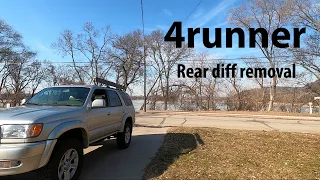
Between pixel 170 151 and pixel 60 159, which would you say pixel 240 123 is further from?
pixel 60 159

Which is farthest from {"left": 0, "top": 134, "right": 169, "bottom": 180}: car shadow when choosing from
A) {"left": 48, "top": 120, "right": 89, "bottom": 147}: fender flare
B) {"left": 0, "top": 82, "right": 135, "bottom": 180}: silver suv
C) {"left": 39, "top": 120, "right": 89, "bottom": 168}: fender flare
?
{"left": 39, "top": 120, "right": 89, "bottom": 168}: fender flare

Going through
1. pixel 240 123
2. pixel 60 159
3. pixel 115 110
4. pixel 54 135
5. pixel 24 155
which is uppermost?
pixel 115 110

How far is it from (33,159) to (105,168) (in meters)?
2.03

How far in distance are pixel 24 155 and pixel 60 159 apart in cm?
64

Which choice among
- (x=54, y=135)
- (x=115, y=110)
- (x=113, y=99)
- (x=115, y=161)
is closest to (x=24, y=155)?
(x=54, y=135)

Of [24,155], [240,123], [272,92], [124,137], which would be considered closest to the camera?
[24,155]

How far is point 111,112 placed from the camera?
6359 millimetres

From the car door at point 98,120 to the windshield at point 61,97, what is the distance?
0.91ft

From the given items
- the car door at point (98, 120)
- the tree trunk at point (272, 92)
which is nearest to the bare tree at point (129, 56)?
the tree trunk at point (272, 92)

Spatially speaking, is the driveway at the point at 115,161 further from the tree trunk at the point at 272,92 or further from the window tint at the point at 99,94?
the tree trunk at the point at 272,92

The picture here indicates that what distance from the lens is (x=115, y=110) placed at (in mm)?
6656

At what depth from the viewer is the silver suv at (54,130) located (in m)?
3.55

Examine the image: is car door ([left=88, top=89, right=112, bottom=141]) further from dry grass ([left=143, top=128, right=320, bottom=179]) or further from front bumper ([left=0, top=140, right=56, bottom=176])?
front bumper ([left=0, top=140, right=56, bottom=176])

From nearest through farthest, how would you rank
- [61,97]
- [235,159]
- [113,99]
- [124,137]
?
[61,97], [235,159], [113,99], [124,137]
